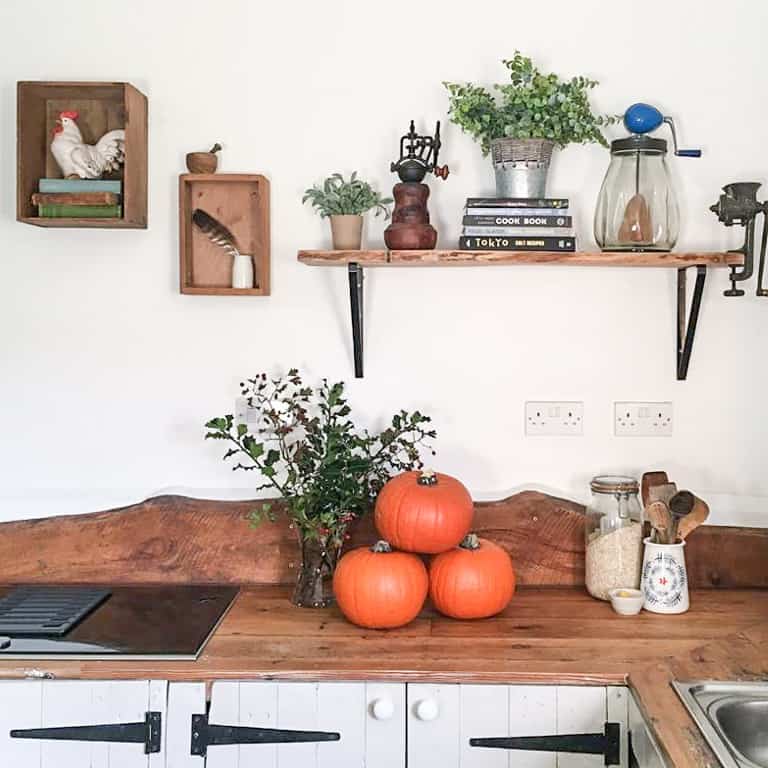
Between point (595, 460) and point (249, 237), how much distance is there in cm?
99

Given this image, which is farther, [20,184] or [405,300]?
[405,300]

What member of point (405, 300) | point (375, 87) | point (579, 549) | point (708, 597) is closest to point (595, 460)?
point (579, 549)

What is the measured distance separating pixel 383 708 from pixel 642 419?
976 millimetres

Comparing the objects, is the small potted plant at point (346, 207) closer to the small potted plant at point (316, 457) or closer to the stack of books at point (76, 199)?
the small potted plant at point (316, 457)

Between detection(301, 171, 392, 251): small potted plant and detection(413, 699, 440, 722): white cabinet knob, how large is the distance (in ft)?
3.28

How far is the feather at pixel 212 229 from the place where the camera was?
2.23 metres

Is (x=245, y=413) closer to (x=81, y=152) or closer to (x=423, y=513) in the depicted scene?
(x=423, y=513)

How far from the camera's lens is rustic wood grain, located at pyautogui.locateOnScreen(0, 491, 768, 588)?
2205 millimetres

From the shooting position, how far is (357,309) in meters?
2.19

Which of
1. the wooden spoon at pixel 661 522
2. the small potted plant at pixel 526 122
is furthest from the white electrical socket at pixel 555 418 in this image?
the small potted plant at pixel 526 122

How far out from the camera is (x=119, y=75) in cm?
226

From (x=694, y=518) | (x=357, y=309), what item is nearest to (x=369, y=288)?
(x=357, y=309)

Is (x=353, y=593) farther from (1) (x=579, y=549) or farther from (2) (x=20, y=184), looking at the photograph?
(2) (x=20, y=184)

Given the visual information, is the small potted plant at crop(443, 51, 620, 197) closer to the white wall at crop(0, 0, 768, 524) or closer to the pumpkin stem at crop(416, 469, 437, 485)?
the white wall at crop(0, 0, 768, 524)
